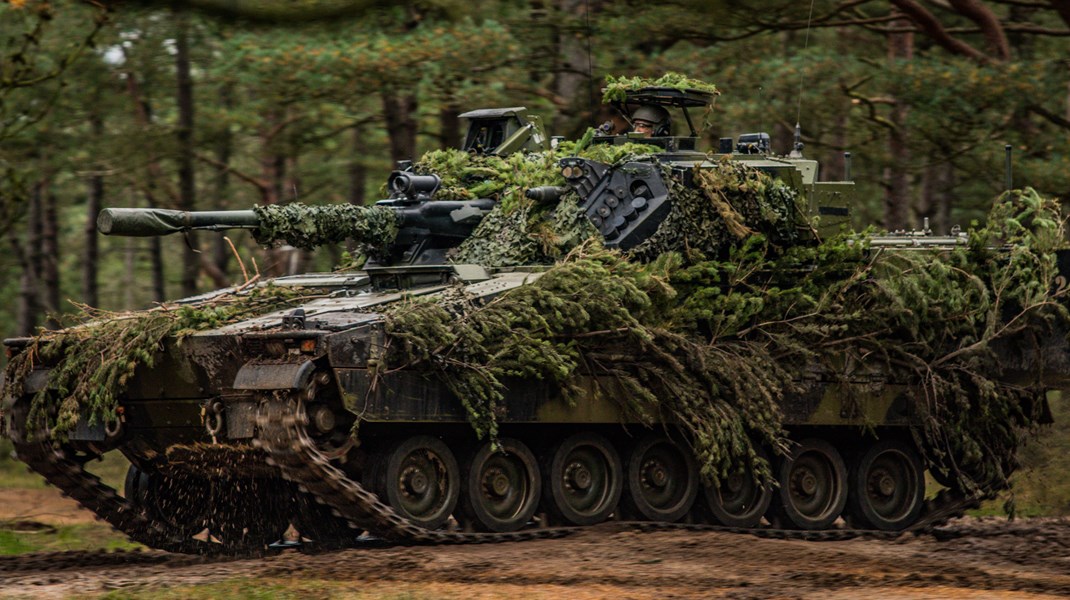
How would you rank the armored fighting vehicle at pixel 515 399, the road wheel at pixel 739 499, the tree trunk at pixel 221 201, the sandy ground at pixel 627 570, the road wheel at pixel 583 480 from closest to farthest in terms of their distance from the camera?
the sandy ground at pixel 627 570
the armored fighting vehicle at pixel 515 399
the road wheel at pixel 583 480
the road wheel at pixel 739 499
the tree trunk at pixel 221 201

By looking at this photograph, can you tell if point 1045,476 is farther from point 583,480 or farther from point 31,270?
point 31,270

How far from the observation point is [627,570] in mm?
10969

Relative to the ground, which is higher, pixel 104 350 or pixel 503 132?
pixel 503 132

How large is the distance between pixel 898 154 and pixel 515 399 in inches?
431

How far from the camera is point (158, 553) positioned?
13.3 meters

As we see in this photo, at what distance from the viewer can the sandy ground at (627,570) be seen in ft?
33.5

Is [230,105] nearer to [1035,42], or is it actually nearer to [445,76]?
[445,76]

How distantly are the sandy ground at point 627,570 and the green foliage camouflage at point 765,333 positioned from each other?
41.7 inches

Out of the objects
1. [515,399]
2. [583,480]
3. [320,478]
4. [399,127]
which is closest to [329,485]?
[320,478]

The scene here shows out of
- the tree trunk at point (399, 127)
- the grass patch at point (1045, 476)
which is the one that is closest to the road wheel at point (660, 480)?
the grass patch at point (1045, 476)

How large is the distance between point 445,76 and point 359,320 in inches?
349

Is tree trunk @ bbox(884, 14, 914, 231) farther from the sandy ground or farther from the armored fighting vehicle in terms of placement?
the sandy ground

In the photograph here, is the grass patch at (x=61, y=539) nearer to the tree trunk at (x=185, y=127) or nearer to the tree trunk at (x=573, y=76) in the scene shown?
the tree trunk at (x=185, y=127)

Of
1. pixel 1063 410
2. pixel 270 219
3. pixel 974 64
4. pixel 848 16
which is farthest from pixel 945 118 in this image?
pixel 270 219
